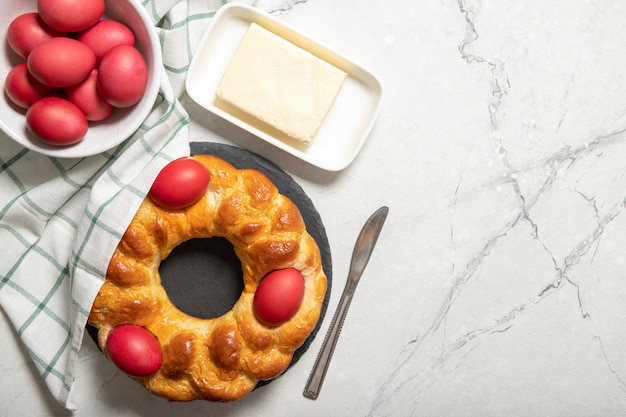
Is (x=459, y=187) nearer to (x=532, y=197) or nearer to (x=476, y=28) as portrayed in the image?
(x=532, y=197)

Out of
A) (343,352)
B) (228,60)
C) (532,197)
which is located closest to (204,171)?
(228,60)

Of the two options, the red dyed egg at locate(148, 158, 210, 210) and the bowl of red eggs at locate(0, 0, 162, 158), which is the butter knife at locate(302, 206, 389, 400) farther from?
the bowl of red eggs at locate(0, 0, 162, 158)

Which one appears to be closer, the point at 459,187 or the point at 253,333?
the point at 253,333

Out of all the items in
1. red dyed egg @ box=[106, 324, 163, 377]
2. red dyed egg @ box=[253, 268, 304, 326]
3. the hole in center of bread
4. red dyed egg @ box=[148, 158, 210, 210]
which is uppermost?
red dyed egg @ box=[148, 158, 210, 210]

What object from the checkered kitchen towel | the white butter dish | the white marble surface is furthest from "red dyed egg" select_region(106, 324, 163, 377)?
the white butter dish

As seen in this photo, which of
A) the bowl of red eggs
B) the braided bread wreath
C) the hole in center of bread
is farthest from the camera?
the hole in center of bread
